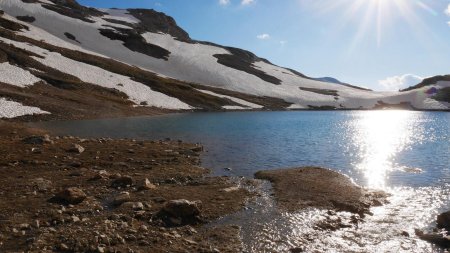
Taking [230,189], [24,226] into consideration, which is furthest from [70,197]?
[230,189]

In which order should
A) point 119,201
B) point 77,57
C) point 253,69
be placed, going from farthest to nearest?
1. point 253,69
2. point 77,57
3. point 119,201

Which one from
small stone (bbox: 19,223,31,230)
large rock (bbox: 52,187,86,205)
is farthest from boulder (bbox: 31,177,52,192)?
→ small stone (bbox: 19,223,31,230)

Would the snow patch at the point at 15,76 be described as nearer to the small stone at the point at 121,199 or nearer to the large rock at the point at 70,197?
the large rock at the point at 70,197

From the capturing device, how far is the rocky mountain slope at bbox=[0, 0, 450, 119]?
7431 cm

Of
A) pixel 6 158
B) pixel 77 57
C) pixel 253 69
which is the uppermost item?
pixel 253 69

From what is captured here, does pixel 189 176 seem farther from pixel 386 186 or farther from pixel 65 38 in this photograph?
pixel 65 38

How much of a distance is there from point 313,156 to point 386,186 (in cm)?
1160

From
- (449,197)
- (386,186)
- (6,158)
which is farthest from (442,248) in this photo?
(6,158)

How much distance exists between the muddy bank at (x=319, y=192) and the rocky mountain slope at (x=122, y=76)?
44745mm

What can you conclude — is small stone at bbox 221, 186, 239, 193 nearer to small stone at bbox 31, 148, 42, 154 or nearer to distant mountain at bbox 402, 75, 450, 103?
small stone at bbox 31, 148, 42, 154

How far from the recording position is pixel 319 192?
2308cm

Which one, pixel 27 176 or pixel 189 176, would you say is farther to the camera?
pixel 189 176

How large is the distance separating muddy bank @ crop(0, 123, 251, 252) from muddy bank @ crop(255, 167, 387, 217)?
2.68 meters

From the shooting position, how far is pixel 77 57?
110 meters
